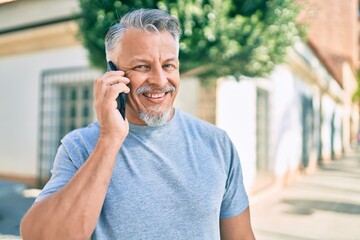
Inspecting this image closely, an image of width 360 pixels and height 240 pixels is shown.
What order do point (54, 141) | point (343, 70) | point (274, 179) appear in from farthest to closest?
point (343, 70) → point (274, 179) → point (54, 141)

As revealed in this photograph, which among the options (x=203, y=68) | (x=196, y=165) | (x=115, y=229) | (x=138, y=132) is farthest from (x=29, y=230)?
(x=203, y=68)

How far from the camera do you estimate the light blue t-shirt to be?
4.38 ft

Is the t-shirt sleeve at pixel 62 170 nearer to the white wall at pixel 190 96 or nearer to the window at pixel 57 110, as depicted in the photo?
the white wall at pixel 190 96

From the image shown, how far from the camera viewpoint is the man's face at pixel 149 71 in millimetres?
1463

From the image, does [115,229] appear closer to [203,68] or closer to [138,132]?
[138,132]

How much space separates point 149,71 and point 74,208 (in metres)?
0.60

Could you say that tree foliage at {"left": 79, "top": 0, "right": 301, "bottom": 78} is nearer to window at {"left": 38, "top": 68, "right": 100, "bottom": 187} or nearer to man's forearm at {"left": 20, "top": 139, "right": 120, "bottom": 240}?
man's forearm at {"left": 20, "top": 139, "right": 120, "bottom": 240}

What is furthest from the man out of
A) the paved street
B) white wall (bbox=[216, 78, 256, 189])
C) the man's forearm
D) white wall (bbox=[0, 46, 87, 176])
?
white wall (bbox=[0, 46, 87, 176])

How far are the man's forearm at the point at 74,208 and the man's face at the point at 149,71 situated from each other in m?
0.36

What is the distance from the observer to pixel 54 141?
28.6ft

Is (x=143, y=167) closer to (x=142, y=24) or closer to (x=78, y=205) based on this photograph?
(x=78, y=205)

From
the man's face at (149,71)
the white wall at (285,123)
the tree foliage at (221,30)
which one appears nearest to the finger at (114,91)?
the man's face at (149,71)

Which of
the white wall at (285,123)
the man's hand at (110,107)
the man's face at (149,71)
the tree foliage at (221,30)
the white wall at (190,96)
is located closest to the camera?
the man's hand at (110,107)

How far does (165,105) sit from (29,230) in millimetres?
692
